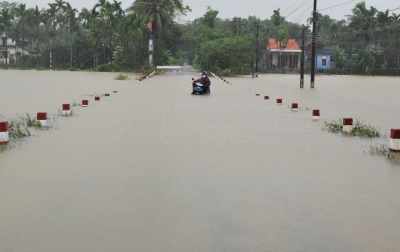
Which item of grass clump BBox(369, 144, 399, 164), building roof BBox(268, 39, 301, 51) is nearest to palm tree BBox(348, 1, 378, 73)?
building roof BBox(268, 39, 301, 51)

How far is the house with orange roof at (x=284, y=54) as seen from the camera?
A: 87.6 meters

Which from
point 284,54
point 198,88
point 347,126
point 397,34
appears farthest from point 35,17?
point 347,126

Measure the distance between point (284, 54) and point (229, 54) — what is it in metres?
28.0

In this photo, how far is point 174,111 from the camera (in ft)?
65.7

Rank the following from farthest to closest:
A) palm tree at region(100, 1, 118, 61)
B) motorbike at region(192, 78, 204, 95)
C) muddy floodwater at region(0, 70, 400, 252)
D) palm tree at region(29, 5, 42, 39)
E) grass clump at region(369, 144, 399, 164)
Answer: palm tree at region(29, 5, 42, 39), palm tree at region(100, 1, 118, 61), motorbike at region(192, 78, 204, 95), grass clump at region(369, 144, 399, 164), muddy floodwater at region(0, 70, 400, 252)

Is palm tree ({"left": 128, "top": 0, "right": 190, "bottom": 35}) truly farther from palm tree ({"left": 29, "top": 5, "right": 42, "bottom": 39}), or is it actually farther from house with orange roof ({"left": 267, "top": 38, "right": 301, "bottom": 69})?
house with orange roof ({"left": 267, "top": 38, "right": 301, "bottom": 69})

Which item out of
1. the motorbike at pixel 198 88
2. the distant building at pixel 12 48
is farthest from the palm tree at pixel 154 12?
the motorbike at pixel 198 88

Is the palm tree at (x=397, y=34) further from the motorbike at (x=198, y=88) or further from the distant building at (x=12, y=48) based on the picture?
the motorbike at (x=198, y=88)

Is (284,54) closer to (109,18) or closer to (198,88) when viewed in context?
(109,18)

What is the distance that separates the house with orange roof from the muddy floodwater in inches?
2903

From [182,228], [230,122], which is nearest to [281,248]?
[182,228]

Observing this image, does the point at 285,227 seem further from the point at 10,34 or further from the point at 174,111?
the point at 10,34

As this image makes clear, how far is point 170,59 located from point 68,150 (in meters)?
67.4

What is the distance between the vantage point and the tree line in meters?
67.2
